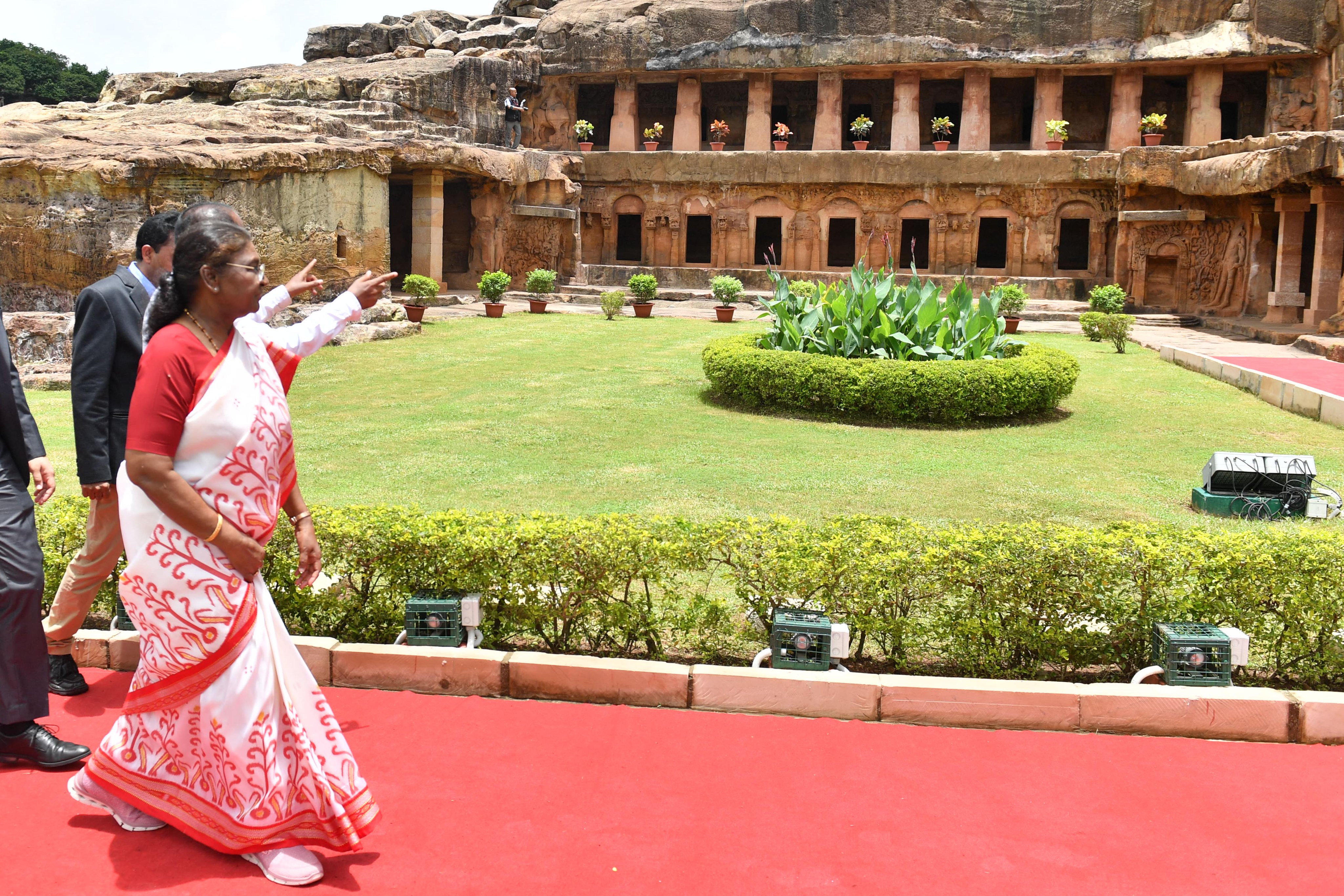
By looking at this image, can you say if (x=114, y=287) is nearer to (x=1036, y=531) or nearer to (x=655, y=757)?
(x=655, y=757)

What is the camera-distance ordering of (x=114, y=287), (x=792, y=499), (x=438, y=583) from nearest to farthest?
(x=114, y=287), (x=438, y=583), (x=792, y=499)

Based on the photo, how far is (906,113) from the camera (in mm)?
30812

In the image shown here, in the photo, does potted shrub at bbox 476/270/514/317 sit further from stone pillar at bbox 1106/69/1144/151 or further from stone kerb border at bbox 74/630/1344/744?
stone kerb border at bbox 74/630/1344/744

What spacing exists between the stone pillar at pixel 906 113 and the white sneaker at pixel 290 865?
2970cm

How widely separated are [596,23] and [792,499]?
25705 mm

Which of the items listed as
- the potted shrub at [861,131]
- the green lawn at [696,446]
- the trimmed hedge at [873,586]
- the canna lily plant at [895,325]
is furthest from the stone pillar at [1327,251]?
the trimmed hedge at [873,586]

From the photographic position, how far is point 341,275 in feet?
63.6

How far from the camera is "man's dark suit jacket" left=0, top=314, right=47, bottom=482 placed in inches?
167

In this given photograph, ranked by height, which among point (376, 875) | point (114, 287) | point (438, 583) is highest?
point (114, 287)

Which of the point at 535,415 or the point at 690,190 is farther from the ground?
the point at 690,190

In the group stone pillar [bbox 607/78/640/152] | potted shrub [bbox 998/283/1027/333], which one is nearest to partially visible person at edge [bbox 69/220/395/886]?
potted shrub [bbox 998/283/1027/333]

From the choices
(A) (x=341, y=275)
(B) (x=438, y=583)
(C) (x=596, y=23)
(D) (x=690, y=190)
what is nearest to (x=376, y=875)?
(B) (x=438, y=583)

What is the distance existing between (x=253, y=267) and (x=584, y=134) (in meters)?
28.2

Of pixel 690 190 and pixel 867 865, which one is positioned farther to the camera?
pixel 690 190
